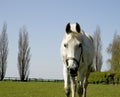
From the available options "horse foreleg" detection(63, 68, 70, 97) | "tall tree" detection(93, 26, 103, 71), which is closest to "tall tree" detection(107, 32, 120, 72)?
"tall tree" detection(93, 26, 103, 71)

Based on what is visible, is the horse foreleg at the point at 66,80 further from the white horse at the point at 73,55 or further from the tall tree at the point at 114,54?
the tall tree at the point at 114,54

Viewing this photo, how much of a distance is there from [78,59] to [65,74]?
0.90 meters

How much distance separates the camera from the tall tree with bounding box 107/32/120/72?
79.7 meters

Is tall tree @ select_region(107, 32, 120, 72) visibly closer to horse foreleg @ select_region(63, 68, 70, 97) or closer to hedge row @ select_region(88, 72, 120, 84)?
hedge row @ select_region(88, 72, 120, 84)

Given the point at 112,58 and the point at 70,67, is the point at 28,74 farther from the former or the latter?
the point at 70,67

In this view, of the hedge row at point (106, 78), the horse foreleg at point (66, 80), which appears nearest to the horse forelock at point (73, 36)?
the horse foreleg at point (66, 80)

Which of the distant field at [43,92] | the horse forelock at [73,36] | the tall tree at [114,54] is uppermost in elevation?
the tall tree at [114,54]

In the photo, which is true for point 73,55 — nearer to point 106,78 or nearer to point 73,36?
point 73,36

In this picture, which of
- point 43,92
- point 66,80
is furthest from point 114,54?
point 66,80

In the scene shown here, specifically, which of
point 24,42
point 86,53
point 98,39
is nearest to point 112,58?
point 98,39

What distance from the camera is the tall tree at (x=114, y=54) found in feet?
261

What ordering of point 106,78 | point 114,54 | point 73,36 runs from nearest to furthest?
point 73,36
point 106,78
point 114,54

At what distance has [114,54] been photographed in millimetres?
81812

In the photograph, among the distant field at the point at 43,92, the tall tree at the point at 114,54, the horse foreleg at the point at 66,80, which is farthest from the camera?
the tall tree at the point at 114,54
